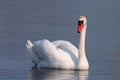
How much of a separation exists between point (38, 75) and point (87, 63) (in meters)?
1.37

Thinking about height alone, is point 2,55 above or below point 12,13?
below

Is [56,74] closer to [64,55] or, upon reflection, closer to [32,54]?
[64,55]

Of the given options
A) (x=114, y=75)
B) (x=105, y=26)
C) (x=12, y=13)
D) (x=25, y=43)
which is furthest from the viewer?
(x=12, y=13)

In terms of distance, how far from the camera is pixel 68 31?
23625 millimetres

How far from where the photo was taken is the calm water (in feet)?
57.4

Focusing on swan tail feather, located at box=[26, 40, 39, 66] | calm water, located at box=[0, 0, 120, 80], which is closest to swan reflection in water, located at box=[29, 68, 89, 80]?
calm water, located at box=[0, 0, 120, 80]

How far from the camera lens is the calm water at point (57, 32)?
688 inches

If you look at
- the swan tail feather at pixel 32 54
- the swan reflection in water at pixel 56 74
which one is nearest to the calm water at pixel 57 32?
the swan reflection in water at pixel 56 74

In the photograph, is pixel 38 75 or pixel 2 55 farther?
pixel 2 55

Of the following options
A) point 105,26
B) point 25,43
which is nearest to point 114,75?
point 25,43

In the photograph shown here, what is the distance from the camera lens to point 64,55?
1831 cm

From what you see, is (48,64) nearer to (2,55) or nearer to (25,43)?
(2,55)

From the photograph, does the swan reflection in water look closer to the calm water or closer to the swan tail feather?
the calm water

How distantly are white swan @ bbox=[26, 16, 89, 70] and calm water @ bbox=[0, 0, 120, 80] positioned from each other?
9.9 inches
